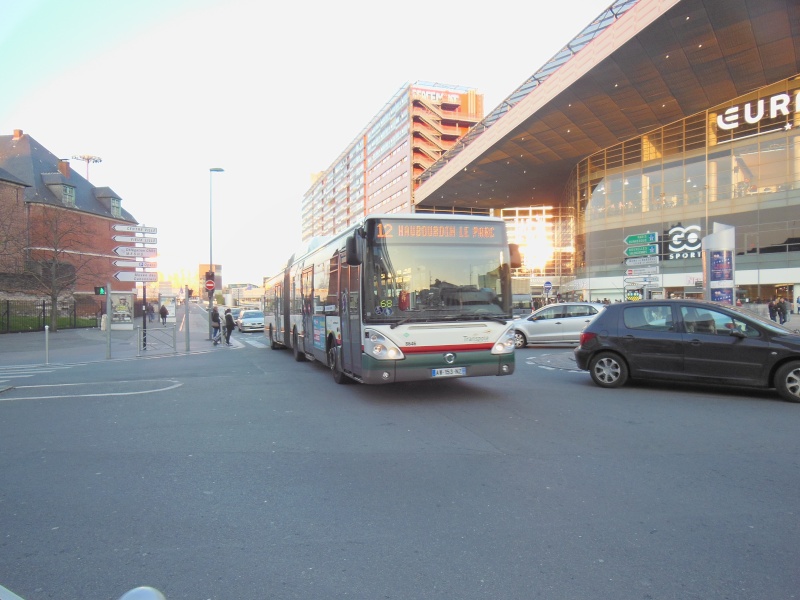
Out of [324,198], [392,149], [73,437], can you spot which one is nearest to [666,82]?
[73,437]

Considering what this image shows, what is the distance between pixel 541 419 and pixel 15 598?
5930 mm

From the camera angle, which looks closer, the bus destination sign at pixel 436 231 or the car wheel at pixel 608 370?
the bus destination sign at pixel 436 231

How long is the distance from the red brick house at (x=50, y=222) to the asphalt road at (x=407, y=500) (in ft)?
113

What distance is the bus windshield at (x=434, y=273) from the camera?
8312 millimetres

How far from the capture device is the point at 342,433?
6.60m

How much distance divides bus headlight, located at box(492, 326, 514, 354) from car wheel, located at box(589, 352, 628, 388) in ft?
7.24

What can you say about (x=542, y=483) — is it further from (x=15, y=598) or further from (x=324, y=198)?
(x=324, y=198)

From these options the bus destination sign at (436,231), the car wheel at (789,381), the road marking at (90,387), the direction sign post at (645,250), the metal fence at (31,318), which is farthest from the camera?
the metal fence at (31,318)

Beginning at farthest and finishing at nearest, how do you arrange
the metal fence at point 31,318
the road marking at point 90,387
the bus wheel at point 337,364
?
the metal fence at point 31,318, the bus wheel at point 337,364, the road marking at point 90,387

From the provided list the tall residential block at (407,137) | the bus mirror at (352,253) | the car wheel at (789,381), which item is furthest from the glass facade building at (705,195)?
the tall residential block at (407,137)

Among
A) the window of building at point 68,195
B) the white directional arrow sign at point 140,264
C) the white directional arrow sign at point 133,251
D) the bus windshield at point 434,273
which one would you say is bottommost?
the bus windshield at point 434,273

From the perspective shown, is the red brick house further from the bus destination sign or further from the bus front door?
the bus destination sign

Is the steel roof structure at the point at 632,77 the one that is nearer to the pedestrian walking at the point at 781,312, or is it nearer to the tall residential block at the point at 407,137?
the pedestrian walking at the point at 781,312

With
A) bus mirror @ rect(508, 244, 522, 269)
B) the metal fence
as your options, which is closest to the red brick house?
the metal fence
